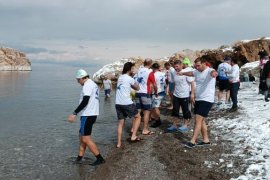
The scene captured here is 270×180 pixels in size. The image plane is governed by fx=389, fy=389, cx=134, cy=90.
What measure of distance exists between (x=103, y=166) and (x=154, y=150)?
171 cm

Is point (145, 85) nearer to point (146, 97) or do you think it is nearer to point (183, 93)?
point (146, 97)

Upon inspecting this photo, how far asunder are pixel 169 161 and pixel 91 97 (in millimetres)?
2555

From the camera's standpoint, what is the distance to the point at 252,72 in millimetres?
28594

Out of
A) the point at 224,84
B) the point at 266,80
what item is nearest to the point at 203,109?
the point at 266,80

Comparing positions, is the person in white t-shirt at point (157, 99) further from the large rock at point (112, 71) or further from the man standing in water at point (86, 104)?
the large rock at point (112, 71)

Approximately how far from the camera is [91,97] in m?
9.60

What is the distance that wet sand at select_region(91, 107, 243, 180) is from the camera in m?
8.88

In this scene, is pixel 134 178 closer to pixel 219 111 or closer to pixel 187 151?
pixel 187 151

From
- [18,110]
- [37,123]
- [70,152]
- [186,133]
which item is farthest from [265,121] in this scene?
[18,110]

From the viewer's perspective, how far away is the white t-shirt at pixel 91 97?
31.1 ft

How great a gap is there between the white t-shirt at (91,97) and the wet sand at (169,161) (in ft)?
4.92

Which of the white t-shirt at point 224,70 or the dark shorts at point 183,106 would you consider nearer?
the dark shorts at point 183,106

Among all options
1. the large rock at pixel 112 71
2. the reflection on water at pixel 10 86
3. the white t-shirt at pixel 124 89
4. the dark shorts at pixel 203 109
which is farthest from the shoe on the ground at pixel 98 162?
the large rock at pixel 112 71

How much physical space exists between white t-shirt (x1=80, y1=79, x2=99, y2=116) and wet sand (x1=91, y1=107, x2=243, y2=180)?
59.0 inches
